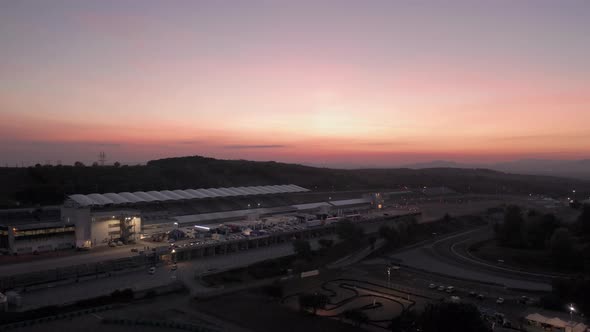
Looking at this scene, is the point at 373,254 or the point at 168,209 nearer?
the point at 373,254

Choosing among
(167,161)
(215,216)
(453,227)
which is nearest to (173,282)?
(215,216)

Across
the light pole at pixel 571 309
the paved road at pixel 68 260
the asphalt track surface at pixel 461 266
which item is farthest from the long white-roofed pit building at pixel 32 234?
the light pole at pixel 571 309

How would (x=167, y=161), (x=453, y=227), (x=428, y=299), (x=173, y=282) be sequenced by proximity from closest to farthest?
(x=428, y=299) < (x=173, y=282) < (x=453, y=227) < (x=167, y=161)

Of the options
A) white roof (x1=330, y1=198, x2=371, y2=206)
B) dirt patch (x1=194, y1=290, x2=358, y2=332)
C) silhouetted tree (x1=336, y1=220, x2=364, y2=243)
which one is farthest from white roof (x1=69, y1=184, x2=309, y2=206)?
dirt patch (x1=194, y1=290, x2=358, y2=332)

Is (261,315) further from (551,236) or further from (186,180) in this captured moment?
(186,180)

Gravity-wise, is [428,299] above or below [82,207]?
below

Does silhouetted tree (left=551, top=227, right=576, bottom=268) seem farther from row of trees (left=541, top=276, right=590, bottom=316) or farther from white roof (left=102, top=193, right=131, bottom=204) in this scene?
white roof (left=102, top=193, right=131, bottom=204)

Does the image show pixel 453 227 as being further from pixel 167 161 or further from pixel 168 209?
pixel 167 161
